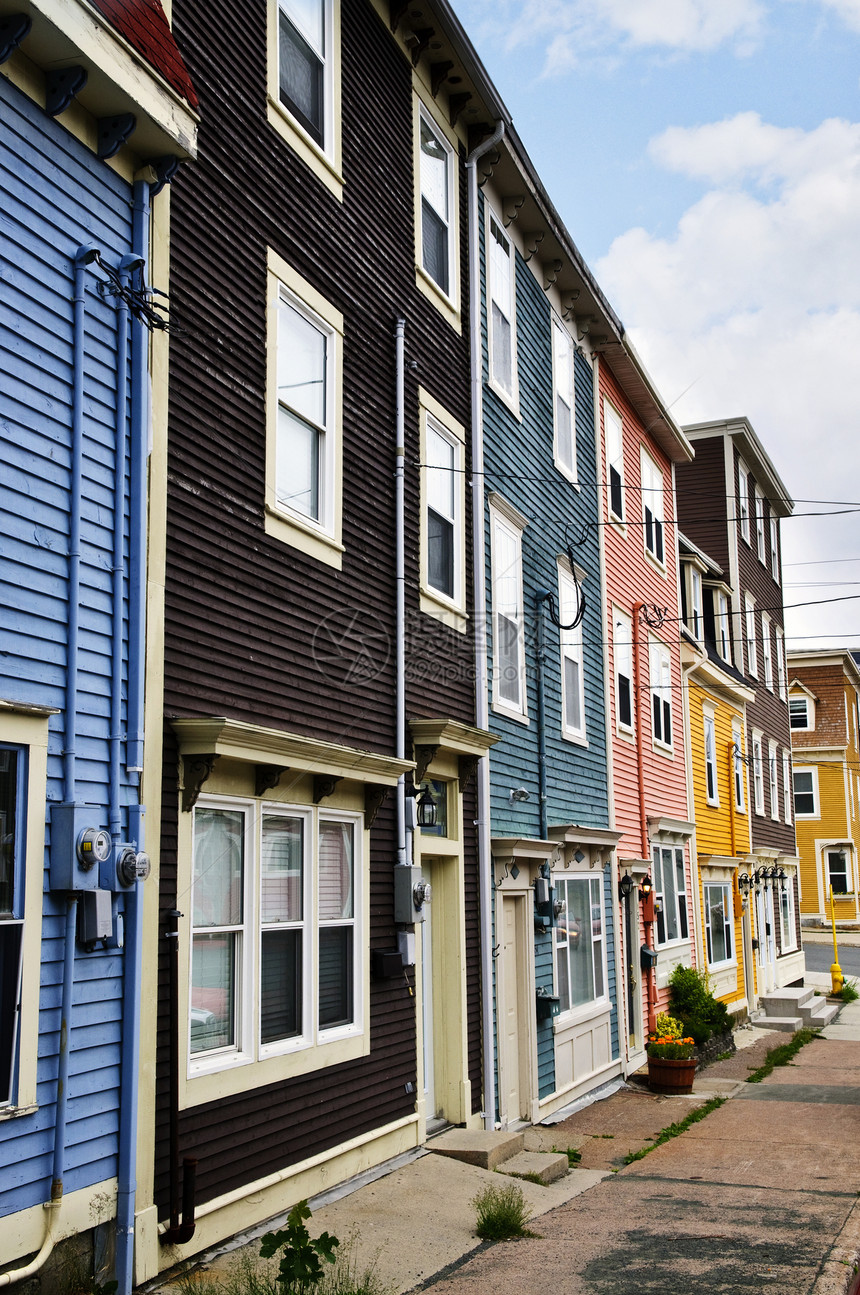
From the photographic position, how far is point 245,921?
25.4ft

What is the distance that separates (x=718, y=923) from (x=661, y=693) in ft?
19.4

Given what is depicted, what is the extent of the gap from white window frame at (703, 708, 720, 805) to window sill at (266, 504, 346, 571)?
1658cm

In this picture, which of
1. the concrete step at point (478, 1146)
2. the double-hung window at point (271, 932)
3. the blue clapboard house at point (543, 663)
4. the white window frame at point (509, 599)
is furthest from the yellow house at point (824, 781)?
the double-hung window at point (271, 932)

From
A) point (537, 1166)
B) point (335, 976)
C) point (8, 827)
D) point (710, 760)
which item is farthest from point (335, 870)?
point (710, 760)

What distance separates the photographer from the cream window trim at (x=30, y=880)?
5.57 meters

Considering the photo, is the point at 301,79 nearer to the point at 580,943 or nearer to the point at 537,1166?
the point at 537,1166

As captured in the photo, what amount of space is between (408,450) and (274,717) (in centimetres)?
362

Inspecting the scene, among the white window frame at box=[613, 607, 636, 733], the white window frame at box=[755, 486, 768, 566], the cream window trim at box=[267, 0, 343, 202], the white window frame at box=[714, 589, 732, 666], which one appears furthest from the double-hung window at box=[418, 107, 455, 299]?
the white window frame at box=[755, 486, 768, 566]

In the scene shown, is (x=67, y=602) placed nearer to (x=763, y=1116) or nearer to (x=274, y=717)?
(x=274, y=717)

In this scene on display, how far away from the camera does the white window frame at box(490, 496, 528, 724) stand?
13.0 metres

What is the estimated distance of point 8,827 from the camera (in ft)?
18.6

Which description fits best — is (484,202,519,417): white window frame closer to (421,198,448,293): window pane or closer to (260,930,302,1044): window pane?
(421,198,448,293): window pane

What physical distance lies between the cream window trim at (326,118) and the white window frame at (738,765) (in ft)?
61.9

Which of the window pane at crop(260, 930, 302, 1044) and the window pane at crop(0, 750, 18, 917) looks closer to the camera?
the window pane at crop(0, 750, 18, 917)
